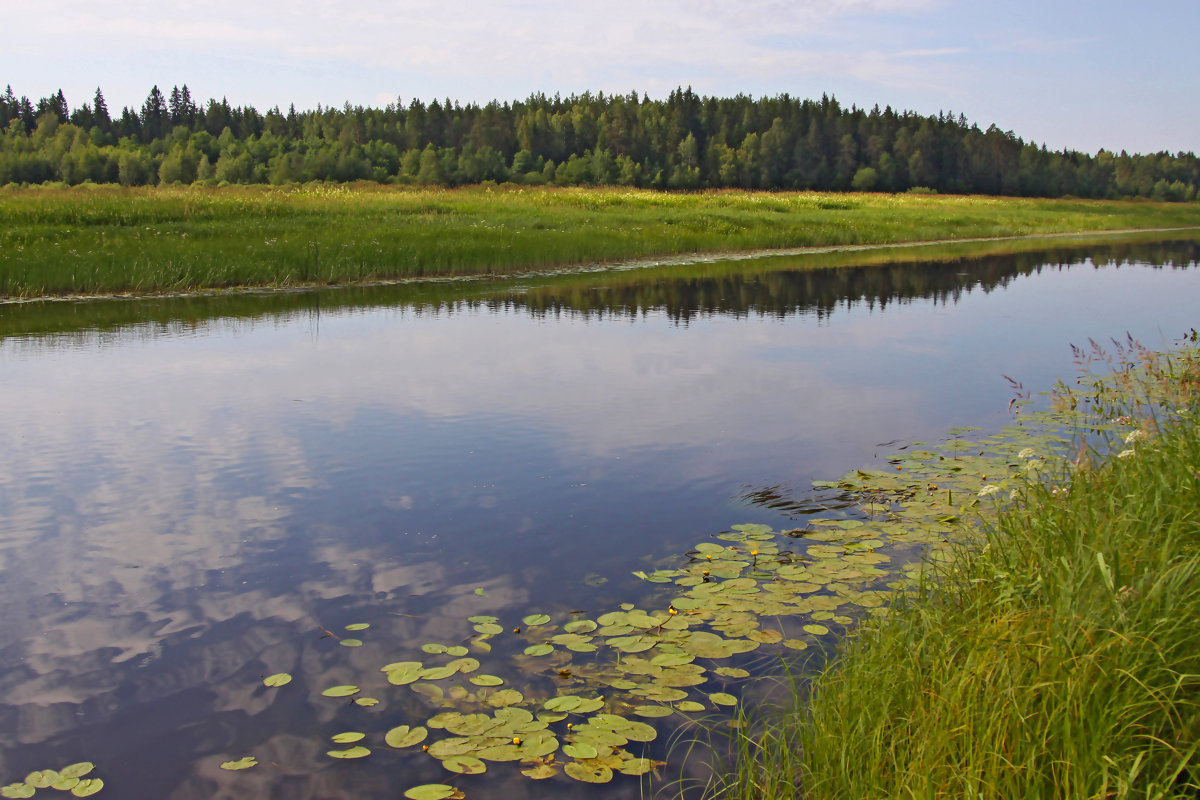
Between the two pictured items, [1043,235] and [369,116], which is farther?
[369,116]

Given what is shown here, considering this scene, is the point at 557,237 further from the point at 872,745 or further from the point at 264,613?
the point at 872,745

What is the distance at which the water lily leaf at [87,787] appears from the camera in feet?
13.9

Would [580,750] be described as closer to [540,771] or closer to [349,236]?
[540,771]

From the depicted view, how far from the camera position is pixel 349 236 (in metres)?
27.2

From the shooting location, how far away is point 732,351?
15906 mm

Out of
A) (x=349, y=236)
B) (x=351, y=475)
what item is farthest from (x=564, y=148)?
(x=351, y=475)

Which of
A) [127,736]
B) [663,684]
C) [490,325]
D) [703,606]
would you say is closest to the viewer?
[127,736]

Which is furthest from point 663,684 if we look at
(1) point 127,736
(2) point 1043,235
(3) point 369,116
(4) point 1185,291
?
(3) point 369,116

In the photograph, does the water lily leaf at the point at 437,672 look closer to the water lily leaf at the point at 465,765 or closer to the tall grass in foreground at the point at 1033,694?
the water lily leaf at the point at 465,765

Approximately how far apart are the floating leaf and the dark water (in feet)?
0.29

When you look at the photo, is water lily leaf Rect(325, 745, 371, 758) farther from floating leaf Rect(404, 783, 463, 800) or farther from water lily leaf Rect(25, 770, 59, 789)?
water lily leaf Rect(25, 770, 59, 789)

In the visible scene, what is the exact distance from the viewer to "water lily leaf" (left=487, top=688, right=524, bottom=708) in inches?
192

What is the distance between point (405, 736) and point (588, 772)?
928 mm

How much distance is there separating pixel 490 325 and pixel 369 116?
12024 cm
